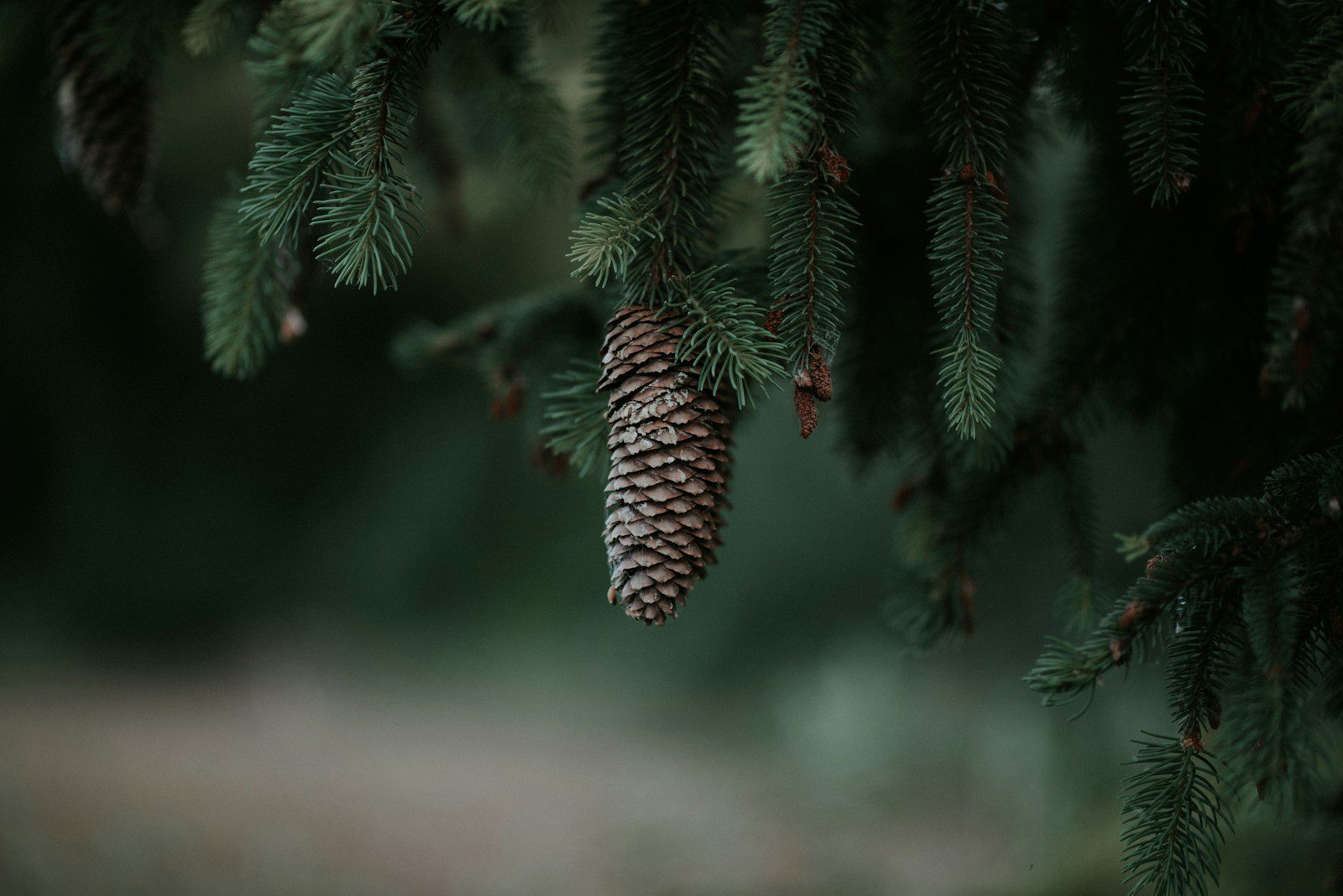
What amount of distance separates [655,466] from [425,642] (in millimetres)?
2198

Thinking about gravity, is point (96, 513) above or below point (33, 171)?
below

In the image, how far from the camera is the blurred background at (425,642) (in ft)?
5.35

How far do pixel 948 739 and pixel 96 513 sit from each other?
8.26 ft

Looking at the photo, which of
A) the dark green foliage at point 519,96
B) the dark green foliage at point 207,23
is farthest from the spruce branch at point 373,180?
the dark green foliage at point 519,96

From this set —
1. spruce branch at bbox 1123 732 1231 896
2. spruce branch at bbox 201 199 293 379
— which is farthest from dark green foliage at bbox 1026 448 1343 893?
spruce branch at bbox 201 199 293 379

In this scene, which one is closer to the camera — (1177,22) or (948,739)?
(1177,22)

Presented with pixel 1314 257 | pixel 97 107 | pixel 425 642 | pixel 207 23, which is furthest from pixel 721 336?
pixel 425 642

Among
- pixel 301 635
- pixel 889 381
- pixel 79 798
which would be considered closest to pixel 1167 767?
pixel 889 381

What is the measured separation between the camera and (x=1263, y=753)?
42 centimetres

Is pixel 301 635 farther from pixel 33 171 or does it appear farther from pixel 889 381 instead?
pixel 889 381

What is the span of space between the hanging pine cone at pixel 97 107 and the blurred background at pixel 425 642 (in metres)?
0.56

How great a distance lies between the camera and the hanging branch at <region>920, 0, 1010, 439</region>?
49 cm

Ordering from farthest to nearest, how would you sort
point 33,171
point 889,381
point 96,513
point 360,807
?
point 96,513
point 33,171
point 360,807
point 889,381

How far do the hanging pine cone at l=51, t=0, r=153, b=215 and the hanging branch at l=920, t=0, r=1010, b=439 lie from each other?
2.02 ft
